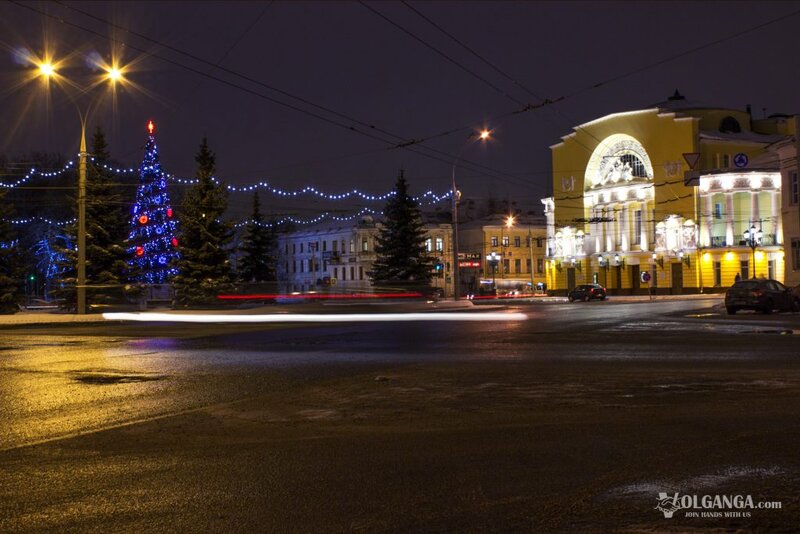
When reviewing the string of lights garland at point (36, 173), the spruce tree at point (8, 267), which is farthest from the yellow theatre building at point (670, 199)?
the spruce tree at point (8, 267)

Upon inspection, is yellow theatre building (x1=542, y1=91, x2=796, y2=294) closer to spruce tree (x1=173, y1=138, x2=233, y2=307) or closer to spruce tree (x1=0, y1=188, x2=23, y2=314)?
spruce tree (x1=173, y1=138, x2=233, y2=307)

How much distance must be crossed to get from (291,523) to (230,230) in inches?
2120

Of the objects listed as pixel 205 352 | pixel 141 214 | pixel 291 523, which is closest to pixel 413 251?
pixel 141 214

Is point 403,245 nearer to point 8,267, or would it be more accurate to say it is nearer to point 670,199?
point 670,199

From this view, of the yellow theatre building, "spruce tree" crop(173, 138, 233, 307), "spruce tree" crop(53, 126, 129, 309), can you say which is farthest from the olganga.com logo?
the yellow theatre building

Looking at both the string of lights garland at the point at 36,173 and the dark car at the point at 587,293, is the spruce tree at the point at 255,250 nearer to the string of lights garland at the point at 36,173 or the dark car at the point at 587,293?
the string of lights garland at the point at 36,173

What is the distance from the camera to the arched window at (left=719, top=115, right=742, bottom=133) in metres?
80.2

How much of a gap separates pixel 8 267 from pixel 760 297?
3725 cm

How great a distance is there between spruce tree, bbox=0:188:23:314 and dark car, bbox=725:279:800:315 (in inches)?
1376

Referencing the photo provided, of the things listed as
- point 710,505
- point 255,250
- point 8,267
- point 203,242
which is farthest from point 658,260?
point 710,505

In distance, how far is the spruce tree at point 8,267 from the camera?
4266cm

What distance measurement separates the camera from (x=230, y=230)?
190 feet

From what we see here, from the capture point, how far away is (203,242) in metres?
55.0

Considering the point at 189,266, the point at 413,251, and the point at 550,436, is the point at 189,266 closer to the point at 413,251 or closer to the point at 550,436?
the point at 413,251
